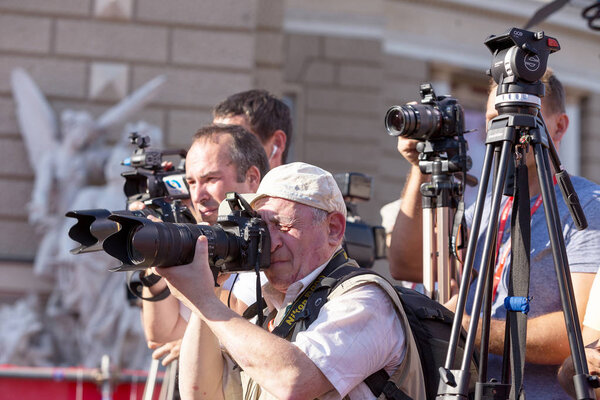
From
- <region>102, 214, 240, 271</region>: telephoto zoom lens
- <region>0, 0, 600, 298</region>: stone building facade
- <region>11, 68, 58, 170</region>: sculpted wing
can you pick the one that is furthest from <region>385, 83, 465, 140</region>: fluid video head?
<region>11, 68, 58, 170</region>: sculpted wing

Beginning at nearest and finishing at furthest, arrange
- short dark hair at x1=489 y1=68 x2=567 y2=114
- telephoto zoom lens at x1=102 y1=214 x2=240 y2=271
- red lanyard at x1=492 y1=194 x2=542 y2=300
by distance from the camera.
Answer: telephoto zoom lens at x1=102 y1=214 x2=240 y2=271 < red lanyard at x1=492 y1=194 x2=542 y2=300 < short dark hair at x1=489 y1=68 x2=567 y2=114

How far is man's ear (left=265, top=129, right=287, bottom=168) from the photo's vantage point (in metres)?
3.56

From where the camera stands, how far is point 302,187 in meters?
2.24

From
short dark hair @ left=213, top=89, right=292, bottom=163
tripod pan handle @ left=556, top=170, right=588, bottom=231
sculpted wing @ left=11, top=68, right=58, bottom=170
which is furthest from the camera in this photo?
sculpted wing @ left=11, top=68, right=58, bottom=170

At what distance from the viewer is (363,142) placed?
9.73 metres

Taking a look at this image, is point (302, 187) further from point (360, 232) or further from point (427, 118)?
point (360, 232)

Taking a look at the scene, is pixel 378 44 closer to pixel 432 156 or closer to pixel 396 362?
pixel 432 156

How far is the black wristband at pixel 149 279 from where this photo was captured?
3.07 metres

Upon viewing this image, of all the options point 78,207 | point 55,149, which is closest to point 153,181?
point 78,207

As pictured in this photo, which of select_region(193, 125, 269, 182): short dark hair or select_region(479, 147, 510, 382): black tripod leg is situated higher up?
select_region(193, 125, 269, 182): short dark hair

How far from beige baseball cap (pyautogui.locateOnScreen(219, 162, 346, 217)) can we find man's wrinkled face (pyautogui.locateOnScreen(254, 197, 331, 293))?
0.06 ft

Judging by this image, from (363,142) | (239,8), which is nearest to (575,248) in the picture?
(239,8)

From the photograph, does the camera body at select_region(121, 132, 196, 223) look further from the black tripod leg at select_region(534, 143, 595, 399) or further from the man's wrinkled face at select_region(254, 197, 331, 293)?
the black tripod leg at select_region(534, 143, 595, 399)

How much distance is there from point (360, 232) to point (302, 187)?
1087 mm
